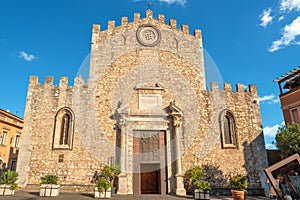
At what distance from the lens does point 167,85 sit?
13672mm

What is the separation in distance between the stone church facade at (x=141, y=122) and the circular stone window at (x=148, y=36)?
7cm

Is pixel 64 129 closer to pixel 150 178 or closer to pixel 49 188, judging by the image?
pixel 49 188

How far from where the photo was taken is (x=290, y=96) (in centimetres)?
1641

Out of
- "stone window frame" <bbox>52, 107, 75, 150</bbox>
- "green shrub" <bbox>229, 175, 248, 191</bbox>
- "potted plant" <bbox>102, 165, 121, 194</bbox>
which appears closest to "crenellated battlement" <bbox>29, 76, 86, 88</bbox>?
"stone window frame" <bbox>52, 107, 75, 150</bbox>

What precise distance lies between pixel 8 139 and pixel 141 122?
634 inches

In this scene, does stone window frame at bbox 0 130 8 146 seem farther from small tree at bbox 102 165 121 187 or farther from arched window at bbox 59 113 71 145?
small tree at bbox 102 165 121 187

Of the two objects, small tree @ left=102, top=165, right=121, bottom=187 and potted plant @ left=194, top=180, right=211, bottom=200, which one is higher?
small tree @ left=102, top=165, right=121, bottom=187

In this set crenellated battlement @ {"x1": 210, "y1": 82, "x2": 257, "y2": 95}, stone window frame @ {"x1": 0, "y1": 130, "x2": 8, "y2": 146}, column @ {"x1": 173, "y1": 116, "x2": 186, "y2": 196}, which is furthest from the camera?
stone window frame @ {"x1": 0, "y1": 130, "x2": 8, "y2": 146}

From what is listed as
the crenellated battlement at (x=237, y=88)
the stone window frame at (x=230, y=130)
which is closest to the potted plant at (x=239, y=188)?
the stone window frame at (x=230, y=130)

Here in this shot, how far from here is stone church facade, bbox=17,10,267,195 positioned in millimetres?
11656

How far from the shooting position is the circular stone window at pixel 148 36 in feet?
47.9

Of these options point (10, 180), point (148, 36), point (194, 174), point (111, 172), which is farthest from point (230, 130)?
point (10, 180)

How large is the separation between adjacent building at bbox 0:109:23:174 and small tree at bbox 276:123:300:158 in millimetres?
21665

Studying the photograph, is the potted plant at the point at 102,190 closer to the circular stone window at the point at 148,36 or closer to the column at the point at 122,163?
the column at the point at 122,163
